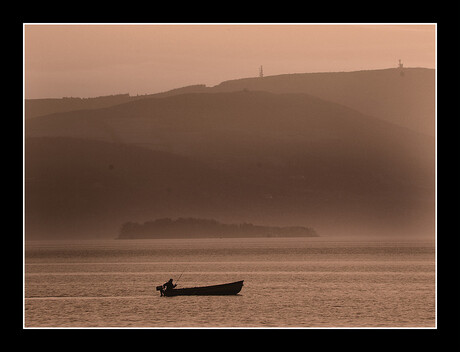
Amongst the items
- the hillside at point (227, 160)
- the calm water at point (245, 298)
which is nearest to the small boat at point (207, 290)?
the calm water at point (245, 298)

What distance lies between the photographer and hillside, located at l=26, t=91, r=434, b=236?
45.9m

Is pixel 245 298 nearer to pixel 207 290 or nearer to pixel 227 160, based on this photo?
pixel 207 290

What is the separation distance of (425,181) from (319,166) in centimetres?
748

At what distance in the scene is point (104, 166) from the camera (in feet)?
159

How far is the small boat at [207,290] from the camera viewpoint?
94.9 feet

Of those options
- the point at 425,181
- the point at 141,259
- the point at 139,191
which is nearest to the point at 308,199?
the point at 425,181

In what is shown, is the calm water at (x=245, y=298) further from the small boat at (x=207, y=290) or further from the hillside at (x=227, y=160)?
the hillside at (x=227, y=160)

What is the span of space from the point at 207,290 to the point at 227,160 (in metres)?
25.6

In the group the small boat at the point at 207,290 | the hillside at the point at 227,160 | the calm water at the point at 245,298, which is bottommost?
the calm water at the point at 245,298

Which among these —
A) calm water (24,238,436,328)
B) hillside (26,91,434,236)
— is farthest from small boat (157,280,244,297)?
hillside (26,91,434,236)

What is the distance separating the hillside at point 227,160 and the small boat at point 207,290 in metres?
13.4

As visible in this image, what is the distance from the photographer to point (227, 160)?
54.0m

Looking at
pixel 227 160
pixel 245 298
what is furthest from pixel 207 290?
pixel 227 160
